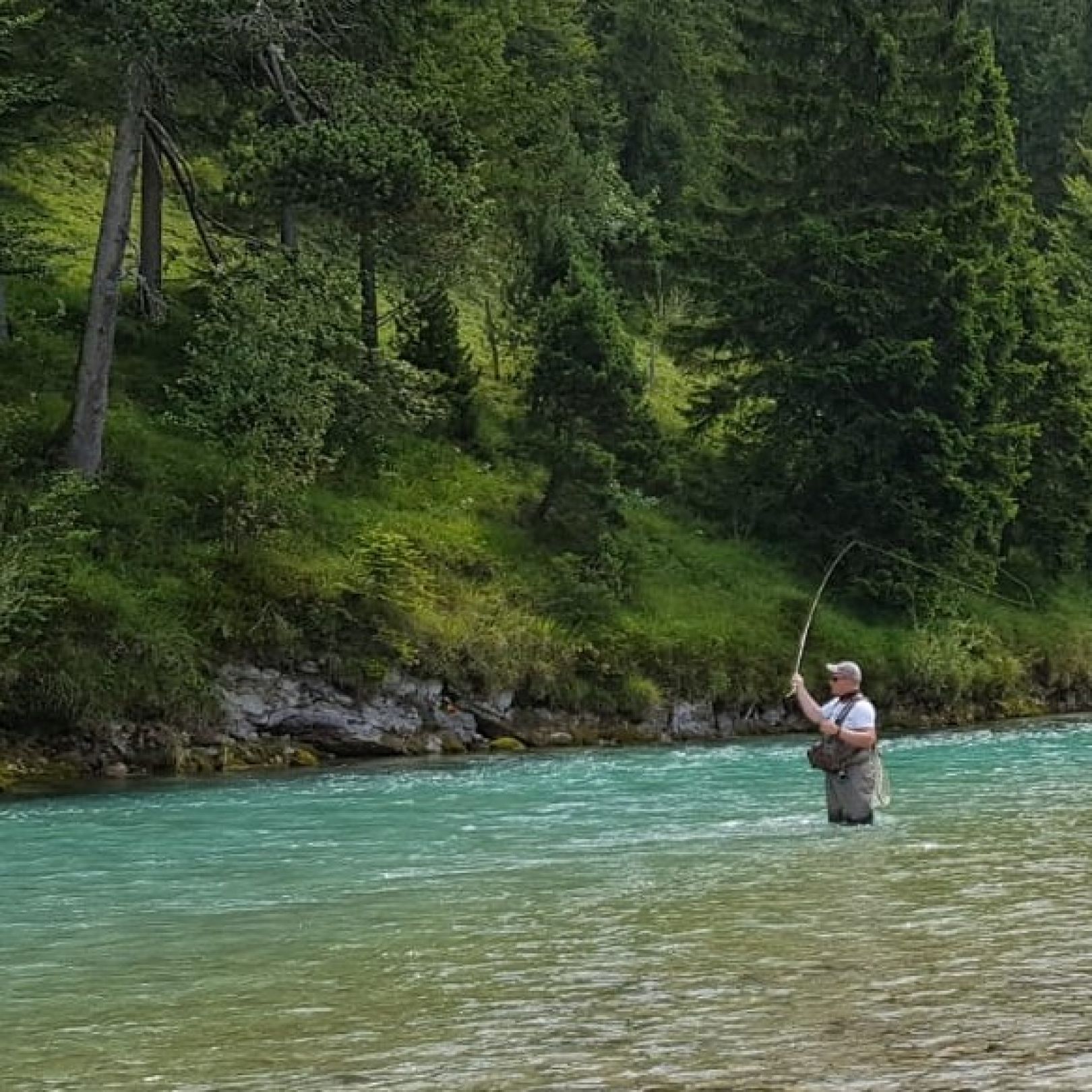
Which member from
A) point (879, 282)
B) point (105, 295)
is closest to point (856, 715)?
point (105, 295)

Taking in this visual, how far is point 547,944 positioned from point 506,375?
28505mm

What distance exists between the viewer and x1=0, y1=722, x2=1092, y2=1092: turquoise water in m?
7.38

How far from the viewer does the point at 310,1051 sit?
7707 mm

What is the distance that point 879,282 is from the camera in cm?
3528

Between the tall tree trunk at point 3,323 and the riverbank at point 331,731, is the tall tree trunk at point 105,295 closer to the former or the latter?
the riverbank at point 331,731

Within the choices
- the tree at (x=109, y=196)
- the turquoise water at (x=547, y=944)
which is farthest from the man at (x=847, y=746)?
the tree at (x=109, y=196)

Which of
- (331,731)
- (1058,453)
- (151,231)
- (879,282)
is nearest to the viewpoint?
(331,731)

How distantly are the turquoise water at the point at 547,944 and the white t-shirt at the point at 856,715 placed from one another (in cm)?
104

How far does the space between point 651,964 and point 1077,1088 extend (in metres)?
3.35

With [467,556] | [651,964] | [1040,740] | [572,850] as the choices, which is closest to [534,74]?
[467,556]

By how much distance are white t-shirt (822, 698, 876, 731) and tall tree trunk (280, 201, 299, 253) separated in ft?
50.6

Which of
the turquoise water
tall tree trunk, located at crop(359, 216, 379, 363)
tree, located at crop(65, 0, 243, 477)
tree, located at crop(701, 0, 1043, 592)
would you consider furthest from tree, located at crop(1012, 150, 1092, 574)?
tree, located at crop(65, 0, 243, 477)

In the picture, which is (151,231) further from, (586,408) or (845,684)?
(845,684)

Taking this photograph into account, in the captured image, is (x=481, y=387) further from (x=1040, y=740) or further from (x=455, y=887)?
(x=455, y=887)
